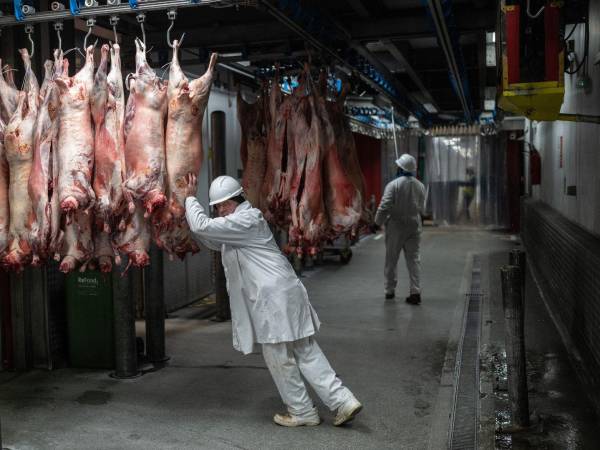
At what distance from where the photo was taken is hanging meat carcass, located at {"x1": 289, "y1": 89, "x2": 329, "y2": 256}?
4719mm

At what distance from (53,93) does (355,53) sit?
3.60 meters

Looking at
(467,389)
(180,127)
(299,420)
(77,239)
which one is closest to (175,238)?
(77,239)

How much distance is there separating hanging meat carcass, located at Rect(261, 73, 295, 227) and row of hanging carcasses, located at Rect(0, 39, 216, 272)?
84cm

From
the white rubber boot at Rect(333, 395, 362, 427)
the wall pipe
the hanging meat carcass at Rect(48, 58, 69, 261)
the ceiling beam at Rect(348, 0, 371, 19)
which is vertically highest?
the ceiling beam at Rect(348, 0, 371, 19)

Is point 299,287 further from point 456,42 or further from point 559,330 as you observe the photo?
point 559,330

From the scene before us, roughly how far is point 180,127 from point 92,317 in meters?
2.77

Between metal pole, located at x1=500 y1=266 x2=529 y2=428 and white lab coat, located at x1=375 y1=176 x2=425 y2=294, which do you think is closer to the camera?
metal pole, located at x1=500 y1=266 x2=529 y2=428

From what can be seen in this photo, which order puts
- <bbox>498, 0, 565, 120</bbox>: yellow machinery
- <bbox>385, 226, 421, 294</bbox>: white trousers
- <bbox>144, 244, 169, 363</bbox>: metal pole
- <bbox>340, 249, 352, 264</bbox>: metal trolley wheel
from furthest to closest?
<bbox>340, 249, 352, 264</bbox>: metal trolley wheel < <bbox>385, 226, 421, 294</bbox>: white trousers < <bbox>144, 244, 169, 363</bbox>: metal pole < <bbox>498, 0, 565, 120</bbox>: yellow machinery

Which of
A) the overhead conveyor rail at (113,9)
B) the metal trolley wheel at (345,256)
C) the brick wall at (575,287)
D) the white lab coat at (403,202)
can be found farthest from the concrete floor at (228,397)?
the metal trolley wheel at (345,256)

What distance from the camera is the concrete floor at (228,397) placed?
462cm

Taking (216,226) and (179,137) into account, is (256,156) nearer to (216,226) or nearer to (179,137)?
(216,226)

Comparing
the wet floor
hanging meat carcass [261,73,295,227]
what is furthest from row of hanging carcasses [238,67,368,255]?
the wet floor

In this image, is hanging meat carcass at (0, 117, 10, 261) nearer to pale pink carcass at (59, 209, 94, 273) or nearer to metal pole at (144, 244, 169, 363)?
pale pink carcass at (59, 209, 94, 273)

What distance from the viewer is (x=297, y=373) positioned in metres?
4.78
